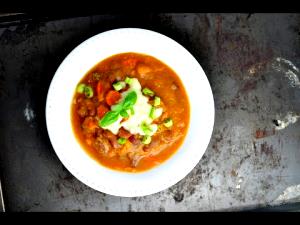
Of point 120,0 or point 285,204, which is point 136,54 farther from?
point 285,204

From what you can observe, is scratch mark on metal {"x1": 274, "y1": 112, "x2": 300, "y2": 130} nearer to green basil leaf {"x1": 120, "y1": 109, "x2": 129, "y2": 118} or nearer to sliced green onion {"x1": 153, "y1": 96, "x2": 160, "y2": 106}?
sliced green onion {"x1": 153, "y1": 96, "x2": 160, "y2": 106}

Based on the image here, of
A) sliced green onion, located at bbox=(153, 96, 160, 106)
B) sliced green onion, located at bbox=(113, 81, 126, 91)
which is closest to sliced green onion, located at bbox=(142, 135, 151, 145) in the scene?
sliced green onion, located at bbox=(153, 96, 160, 106)

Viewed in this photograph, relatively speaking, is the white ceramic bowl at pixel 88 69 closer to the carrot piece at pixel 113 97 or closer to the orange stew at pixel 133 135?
the orange stew at pixel 133 135

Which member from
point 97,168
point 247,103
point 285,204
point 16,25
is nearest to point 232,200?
point 285,204

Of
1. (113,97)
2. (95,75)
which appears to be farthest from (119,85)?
(95,75)

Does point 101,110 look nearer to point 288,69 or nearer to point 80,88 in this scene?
point 80,88

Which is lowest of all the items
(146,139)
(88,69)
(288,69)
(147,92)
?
(146,139)

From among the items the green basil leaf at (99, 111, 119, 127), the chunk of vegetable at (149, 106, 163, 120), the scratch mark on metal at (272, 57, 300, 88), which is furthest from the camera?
the scratch mark on metal at (272, 57, 300, 88)
